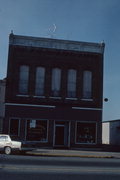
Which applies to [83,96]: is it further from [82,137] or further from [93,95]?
[82,137]

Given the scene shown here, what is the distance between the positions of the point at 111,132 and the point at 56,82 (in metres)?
13.8

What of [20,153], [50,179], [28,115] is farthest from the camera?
[28,115]

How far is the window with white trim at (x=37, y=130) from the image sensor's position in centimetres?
3291

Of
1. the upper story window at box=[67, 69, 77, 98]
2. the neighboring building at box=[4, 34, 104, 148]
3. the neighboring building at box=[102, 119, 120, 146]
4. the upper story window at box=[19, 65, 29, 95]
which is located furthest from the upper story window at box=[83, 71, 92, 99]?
the neighboring building at box=[102, 119, 120, 146]

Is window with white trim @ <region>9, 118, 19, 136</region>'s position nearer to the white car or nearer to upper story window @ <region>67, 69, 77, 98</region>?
upper story window @ <region>67, 69, 77, 98</region>

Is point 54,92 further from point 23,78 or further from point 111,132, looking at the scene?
point 111,132

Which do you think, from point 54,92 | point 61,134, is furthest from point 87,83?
point 61,134

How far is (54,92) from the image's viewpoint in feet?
112

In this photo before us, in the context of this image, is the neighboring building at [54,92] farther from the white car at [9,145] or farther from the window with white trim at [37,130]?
the white car at [9,145]

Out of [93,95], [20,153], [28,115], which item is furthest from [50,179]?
[93,95]

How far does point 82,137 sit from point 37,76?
302 inches

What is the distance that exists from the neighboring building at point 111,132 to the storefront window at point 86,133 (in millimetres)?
8076

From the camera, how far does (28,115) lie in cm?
3288

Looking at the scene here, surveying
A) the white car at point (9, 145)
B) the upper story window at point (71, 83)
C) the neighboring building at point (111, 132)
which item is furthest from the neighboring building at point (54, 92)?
the neighboring building at point (111, 132)
